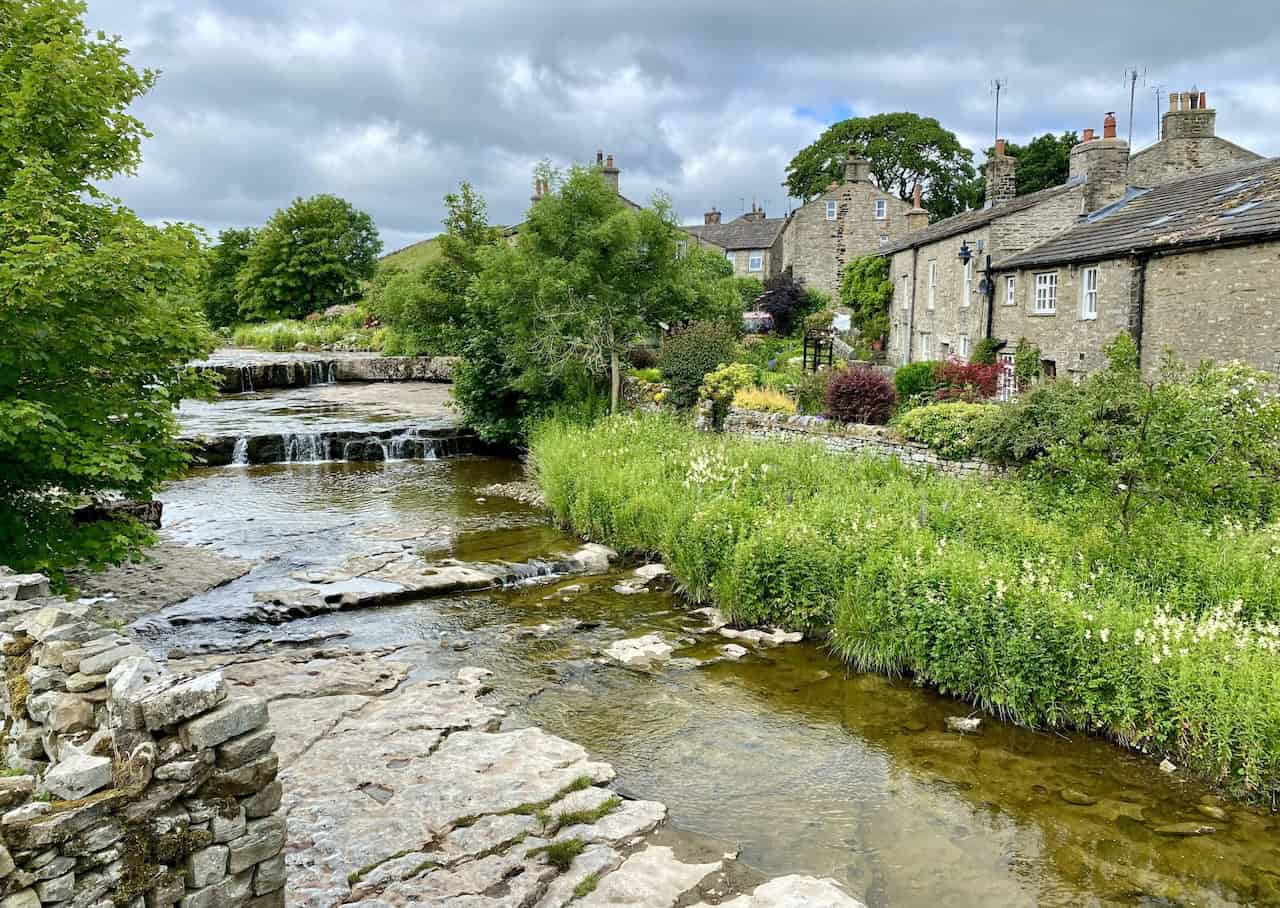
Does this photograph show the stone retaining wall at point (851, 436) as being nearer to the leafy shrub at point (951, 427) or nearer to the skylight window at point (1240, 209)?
the leafy shrub at point (951, 427)

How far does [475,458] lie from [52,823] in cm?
2141

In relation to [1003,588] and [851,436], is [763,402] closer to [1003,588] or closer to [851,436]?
[851,436]

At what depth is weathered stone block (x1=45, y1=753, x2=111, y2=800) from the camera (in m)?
4.34

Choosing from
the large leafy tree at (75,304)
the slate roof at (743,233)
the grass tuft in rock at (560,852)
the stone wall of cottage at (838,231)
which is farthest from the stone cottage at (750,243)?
the grass tuft in rock at (560,852)

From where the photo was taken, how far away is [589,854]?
6656mm

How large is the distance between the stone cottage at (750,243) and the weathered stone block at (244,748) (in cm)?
6142

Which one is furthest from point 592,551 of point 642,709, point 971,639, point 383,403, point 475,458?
point 383,403

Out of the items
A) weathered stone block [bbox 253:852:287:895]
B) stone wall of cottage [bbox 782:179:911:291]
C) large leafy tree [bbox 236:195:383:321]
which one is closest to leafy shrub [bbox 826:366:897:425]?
weathered stone block [bbox 253:852:287:895]

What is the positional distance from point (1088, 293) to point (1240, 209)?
408 centimetres

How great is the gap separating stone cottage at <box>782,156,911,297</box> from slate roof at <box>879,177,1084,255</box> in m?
14.9

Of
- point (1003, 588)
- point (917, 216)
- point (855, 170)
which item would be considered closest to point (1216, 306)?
point (1003, 588)

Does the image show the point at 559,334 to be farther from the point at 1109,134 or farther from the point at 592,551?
the point at 1109,134

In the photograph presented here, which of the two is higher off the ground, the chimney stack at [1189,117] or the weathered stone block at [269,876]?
the chimney stack at [1189,117]

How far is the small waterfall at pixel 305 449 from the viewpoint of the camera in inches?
954
